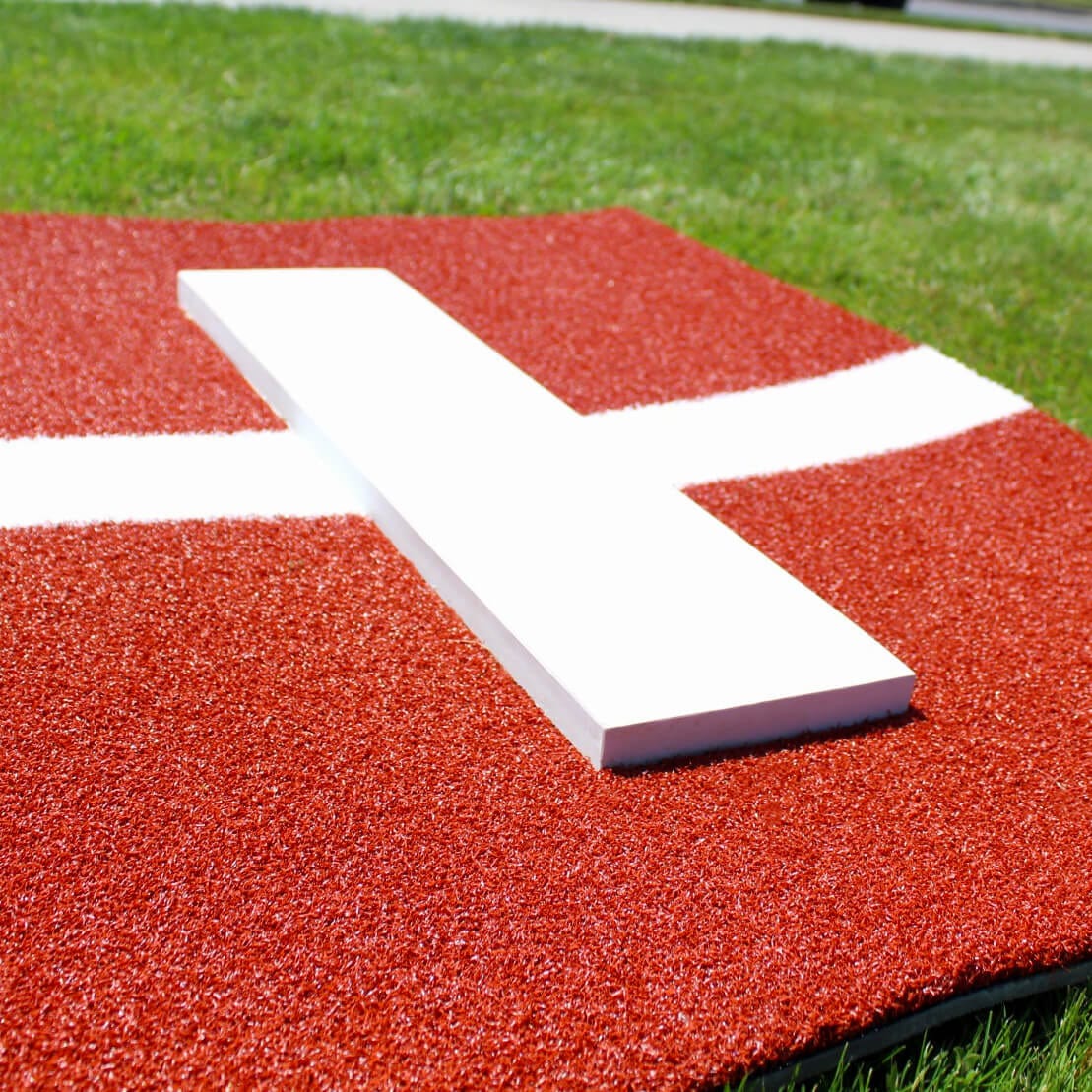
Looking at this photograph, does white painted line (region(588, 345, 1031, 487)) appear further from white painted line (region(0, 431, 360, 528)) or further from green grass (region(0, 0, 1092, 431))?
white painted line (region(0, 431, 360, 528))

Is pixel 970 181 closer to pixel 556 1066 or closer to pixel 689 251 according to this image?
pixel 689 251

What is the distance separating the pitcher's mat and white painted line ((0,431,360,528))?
0.06 feet

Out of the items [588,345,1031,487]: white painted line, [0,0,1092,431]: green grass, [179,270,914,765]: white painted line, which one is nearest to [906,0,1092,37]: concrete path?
[0,0,1092,431]: green grass

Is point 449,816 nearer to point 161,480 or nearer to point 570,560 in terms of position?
point 570,560

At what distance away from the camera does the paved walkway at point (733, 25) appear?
11.7m

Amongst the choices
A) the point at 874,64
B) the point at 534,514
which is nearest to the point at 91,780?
the point at 534,514

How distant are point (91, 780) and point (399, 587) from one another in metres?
0.82

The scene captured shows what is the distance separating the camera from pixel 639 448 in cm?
354

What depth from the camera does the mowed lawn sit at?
542cm

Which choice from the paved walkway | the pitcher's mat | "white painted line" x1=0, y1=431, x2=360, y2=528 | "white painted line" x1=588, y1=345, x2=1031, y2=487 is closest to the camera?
the pitcher's mat

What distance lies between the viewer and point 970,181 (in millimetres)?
7293

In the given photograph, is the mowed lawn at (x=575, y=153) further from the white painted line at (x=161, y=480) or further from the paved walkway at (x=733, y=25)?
the white painted line at (x=161, y=480)

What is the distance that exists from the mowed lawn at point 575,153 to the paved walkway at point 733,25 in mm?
2050

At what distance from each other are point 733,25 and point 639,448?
37.8 feet
